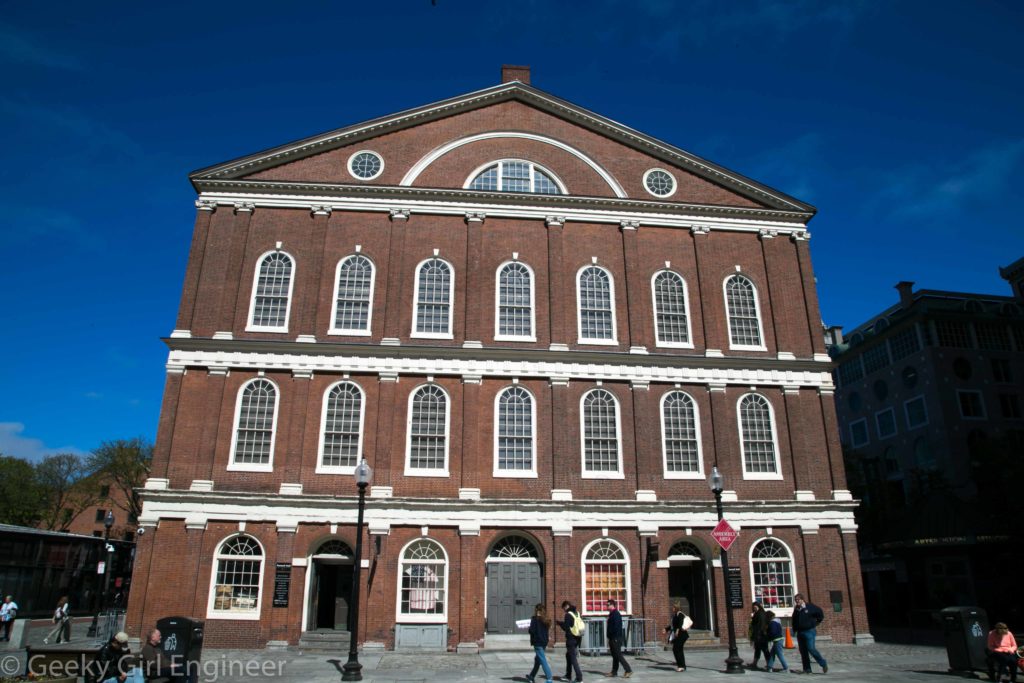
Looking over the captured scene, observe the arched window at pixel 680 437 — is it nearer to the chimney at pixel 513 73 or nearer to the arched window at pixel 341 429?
the arched window at pixel 341 429

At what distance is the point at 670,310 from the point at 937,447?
2677 centimetres

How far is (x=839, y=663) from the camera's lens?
66.4 ft

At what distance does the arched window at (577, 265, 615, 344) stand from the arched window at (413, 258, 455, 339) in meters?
5.00

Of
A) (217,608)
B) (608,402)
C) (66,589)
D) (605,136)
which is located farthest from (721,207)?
(66,589)

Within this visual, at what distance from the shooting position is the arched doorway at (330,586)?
22766 millimetres

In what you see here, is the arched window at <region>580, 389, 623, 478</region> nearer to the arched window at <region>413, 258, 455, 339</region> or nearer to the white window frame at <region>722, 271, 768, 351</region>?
the white window frame at <region>722, 271, 768, 351</region>

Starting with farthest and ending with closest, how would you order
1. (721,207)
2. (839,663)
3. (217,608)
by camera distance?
(721,207) → (217,608) → (839,663)

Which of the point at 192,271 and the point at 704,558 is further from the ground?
the point at 192,271

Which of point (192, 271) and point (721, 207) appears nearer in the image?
point (192, 271)

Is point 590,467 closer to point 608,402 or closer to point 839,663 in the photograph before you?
point 608,402

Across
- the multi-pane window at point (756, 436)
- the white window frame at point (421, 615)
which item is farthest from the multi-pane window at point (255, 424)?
the multi-pane window at point (756, 436)

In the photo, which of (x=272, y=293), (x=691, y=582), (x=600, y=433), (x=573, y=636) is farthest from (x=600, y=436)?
(x=272, y=293)

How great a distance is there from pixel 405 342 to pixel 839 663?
1711 centimetres

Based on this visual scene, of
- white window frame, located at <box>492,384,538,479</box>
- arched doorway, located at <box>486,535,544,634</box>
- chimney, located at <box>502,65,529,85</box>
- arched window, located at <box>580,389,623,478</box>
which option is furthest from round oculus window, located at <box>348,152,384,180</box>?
arched doorway, located at <box>486,535,544,634</box>
